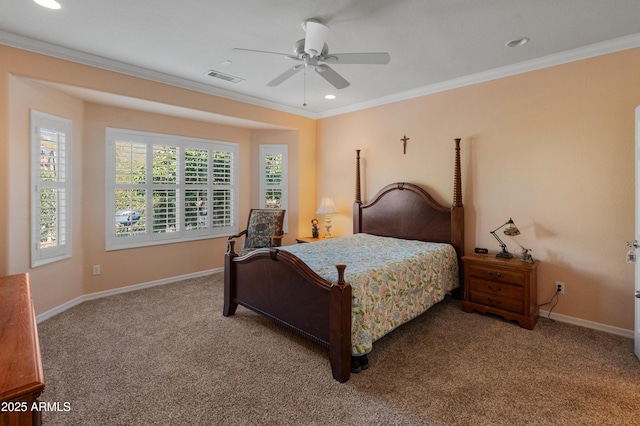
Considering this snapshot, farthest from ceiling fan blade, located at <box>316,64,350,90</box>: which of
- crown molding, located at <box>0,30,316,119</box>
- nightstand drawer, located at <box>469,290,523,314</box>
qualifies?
nightstand drawer, located at <box>469,290,523,314</box>

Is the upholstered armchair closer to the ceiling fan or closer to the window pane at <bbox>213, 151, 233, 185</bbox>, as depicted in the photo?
the window pane at <bbox>213, 151, 233, 185</bbox>

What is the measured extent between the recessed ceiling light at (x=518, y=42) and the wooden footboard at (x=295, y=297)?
107 inches

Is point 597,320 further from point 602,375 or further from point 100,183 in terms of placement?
point 100,183

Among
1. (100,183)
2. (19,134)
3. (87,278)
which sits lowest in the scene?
(87,278)

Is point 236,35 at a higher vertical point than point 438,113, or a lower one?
higher

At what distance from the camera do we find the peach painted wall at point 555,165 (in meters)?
2.96

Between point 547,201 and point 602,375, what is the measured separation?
1.72m

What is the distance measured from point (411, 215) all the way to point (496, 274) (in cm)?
134

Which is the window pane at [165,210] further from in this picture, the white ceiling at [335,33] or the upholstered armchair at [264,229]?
the white ceiling at [335,33]

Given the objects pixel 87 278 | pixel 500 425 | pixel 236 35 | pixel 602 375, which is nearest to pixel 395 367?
pixel 500 425

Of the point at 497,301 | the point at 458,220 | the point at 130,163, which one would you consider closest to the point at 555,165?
the point at 458,220

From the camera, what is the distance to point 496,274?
129 inches

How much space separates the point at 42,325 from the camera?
10.4 feet

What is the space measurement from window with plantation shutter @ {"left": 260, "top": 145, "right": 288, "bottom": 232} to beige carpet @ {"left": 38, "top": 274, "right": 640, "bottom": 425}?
8.46 feet
